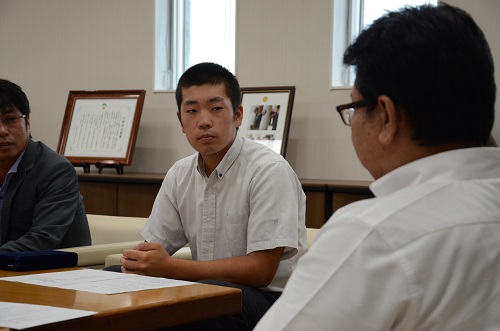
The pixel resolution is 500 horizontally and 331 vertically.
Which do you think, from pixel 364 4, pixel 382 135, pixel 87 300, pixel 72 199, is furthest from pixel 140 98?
pixel 382 135

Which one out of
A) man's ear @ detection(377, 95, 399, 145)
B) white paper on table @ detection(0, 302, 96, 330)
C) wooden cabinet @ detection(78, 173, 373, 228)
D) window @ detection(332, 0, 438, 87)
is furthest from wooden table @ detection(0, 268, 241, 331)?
window @ detection(332, 0, 438, 87)

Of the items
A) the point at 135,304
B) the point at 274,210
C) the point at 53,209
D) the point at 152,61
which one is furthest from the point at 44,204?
the point at 152,61

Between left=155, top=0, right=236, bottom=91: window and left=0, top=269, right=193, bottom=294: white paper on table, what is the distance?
11.6ft

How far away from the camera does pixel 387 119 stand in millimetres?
1031

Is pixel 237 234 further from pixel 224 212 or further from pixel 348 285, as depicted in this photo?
pixel 348 285

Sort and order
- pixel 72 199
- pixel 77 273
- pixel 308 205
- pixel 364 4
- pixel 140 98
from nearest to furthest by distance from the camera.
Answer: pixel 77 273
pixel 72 199
pixel 308 205
pixel 364 4
pixel 140 98

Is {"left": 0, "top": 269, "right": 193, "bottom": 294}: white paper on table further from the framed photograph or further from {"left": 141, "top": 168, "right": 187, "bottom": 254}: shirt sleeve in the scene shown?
the framed photograph

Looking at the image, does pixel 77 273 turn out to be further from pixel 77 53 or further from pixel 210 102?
pixel 77 53

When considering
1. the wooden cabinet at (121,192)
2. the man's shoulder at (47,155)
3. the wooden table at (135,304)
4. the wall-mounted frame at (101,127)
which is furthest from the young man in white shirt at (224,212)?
the wall-mounted frame at (101,127)

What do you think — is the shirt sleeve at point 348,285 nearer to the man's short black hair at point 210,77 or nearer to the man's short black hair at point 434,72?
the man's short black hair at point 434,72

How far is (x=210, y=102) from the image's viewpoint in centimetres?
254

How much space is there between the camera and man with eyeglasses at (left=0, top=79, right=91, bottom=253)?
9.45ft

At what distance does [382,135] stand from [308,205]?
3.03 meters

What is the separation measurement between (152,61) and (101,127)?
616 millimetres
